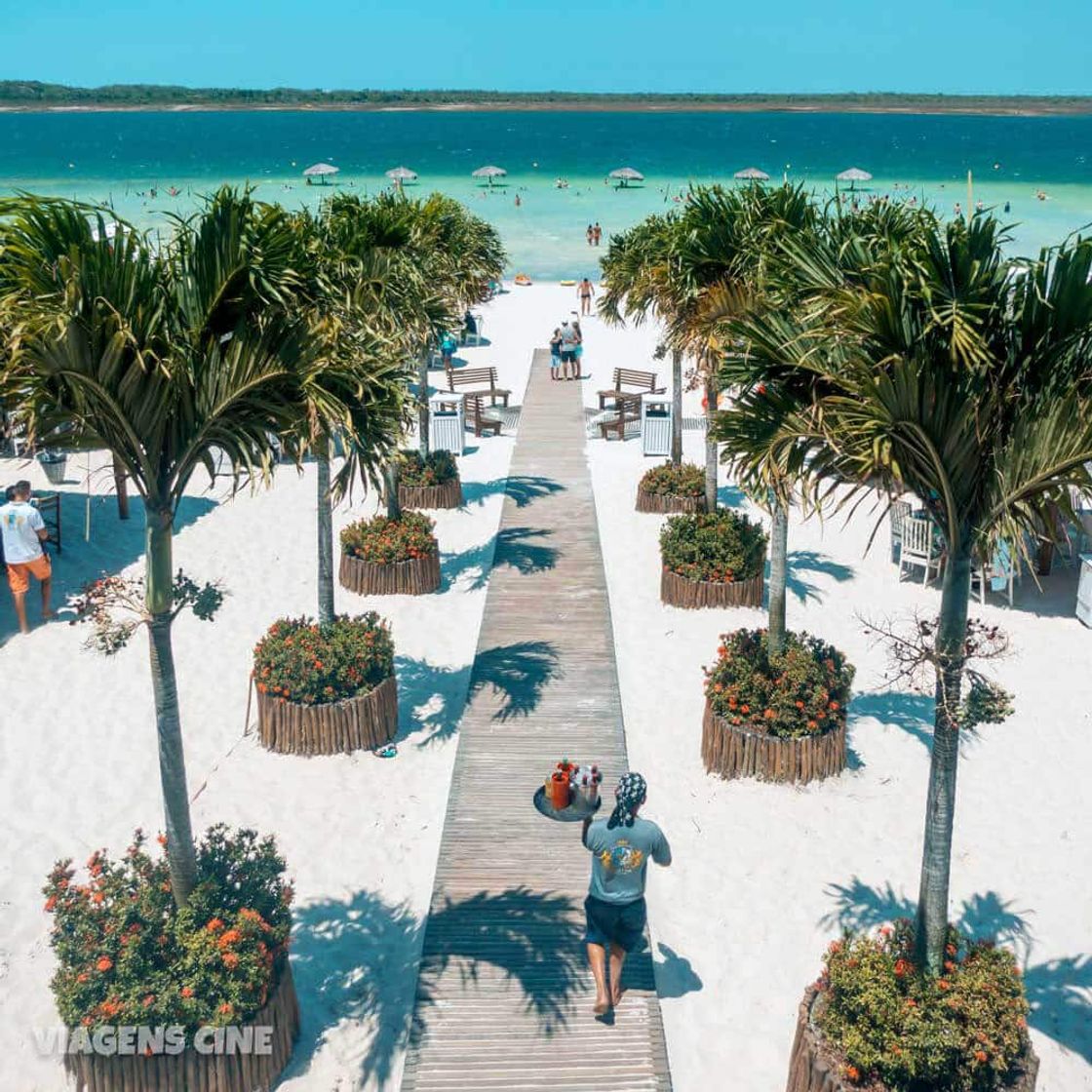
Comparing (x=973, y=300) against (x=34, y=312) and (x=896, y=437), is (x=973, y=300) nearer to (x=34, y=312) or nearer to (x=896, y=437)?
(x=896, y=437)

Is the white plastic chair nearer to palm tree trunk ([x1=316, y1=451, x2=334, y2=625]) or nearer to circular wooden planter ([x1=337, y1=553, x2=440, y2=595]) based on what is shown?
circular wooden planter ([x1=337, y1=553, x2=440, y2=595])

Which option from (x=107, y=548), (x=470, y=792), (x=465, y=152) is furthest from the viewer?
(x=465, y=152)

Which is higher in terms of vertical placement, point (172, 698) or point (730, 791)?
point (172, 698)

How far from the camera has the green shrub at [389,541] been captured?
544 inches

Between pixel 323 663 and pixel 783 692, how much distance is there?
406 centimetres

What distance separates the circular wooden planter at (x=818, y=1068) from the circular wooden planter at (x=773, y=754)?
132 inches

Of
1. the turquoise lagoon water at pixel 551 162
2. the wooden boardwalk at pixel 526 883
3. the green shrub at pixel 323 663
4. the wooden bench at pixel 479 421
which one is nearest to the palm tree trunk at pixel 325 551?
the green shrub at pixel 323 663

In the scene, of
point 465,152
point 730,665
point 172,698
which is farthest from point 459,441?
point 465,152

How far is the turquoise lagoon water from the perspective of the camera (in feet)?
238

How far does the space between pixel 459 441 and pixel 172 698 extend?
46.8 ft

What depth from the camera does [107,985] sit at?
6.29 meters

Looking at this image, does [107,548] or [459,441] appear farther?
[459,441]

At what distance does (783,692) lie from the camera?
9812 mm

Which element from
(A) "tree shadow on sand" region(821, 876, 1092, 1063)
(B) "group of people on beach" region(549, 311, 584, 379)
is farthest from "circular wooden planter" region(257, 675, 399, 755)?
(B) "group of people on beach" region(549, 311, 584, 379)
